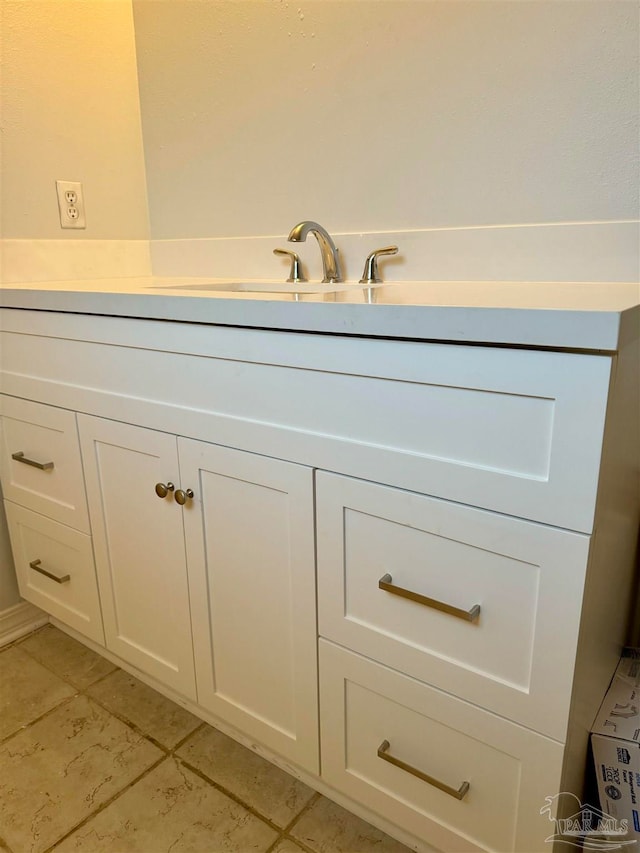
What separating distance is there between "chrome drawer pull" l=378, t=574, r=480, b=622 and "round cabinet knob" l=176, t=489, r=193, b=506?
1.29 feet

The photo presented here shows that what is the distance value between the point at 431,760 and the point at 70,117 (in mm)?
1657

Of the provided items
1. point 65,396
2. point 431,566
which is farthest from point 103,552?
point 431,566

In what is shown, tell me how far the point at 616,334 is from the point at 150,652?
1.08m

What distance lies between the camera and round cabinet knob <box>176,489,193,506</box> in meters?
1.04

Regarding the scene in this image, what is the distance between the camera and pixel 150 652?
48.8 inches

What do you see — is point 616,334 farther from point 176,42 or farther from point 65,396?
point 176,42

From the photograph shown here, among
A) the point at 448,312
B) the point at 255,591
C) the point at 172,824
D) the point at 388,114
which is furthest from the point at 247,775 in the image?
the point at 388,114

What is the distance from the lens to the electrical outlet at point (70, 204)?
155 centimetres

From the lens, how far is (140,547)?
1186 mm

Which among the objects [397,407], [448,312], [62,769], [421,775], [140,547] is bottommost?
[62,769]

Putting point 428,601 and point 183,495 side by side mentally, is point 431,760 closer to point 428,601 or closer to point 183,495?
point 428,601

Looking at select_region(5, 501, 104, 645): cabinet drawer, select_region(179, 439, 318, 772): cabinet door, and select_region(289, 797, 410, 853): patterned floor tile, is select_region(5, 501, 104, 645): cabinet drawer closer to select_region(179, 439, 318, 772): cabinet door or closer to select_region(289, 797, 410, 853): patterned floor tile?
select_region(179, 439, 318, 772): cabinet door

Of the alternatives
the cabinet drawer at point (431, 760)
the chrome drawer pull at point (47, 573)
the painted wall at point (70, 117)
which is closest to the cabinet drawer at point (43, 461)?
the chrome drawer pull at point (47, 573)

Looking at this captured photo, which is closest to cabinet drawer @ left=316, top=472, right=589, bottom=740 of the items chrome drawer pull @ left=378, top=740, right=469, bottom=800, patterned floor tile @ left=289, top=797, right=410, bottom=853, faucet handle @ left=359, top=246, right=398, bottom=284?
chrome drawer pull @ left=378, top=740, right=469, bottom=800
